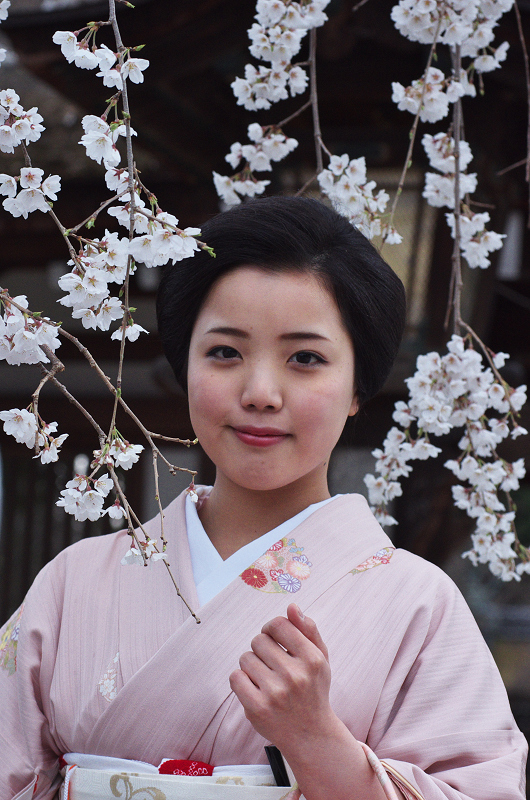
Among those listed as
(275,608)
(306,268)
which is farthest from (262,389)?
(275,608)

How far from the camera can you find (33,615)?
1.58 metres

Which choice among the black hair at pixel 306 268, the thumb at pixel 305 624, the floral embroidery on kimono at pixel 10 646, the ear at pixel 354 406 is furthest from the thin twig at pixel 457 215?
the floral embroidery on kimono at pixel 10 646

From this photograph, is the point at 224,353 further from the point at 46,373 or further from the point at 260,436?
the point at 46,373

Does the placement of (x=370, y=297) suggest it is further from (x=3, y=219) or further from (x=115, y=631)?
(x=3, y=219)

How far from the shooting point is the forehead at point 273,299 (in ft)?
4.71

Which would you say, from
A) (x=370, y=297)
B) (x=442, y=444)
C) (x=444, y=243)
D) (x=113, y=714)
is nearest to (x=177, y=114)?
(x=444, y=243)

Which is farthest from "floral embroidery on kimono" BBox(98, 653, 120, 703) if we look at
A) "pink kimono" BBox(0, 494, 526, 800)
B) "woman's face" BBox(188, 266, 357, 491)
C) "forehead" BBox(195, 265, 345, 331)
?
"forehead" BBox(195, 265, 345, 331)

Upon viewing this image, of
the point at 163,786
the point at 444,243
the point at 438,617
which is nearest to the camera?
the point at 163,786

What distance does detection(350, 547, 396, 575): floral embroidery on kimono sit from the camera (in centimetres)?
149

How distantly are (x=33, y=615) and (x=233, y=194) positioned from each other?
1.11 meters

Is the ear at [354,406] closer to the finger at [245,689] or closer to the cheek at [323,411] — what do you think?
the cheek at [323,411]

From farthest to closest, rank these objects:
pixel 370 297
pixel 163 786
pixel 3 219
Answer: pixel 3 219, pixel 370 297, pixel 163 786

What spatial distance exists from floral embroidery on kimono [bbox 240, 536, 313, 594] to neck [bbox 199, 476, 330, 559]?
80mm

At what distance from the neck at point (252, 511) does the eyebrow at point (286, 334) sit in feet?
1.02
